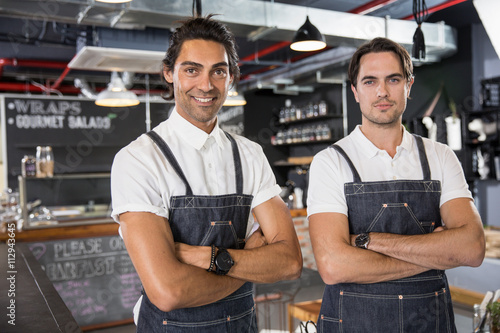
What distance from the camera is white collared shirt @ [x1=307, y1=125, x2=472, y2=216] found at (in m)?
1.72

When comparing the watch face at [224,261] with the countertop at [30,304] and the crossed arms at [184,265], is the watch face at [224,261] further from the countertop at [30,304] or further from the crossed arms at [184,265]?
the countertop at [30,304]

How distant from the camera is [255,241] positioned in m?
1.57

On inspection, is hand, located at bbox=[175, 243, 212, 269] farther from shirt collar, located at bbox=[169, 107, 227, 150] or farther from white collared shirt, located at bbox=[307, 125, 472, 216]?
white collared shirt, located at bbox=[307, 125, 472, 216]

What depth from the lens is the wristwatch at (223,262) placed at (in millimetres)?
1391

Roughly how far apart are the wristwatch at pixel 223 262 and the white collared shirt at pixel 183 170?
20cm

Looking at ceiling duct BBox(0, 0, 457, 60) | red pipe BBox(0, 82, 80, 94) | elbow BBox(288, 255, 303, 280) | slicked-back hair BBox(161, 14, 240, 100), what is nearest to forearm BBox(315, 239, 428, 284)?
elbow BBox(288, 255, 303, 280)

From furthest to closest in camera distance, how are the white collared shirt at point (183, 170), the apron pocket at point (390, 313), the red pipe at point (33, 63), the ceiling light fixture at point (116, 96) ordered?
the red pipe at point (33, 63) < the ceiling light fixture at point (116, 96) < the apron pocket at point (390, 313) < the white collared shirt at point (183, 170)

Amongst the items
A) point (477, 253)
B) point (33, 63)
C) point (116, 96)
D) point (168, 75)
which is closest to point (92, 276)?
point (116, 96)

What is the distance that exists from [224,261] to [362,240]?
19.7 inches

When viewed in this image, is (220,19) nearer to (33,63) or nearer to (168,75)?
(168,75)

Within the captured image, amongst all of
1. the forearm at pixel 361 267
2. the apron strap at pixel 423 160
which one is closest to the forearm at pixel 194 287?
the forearm at pixel 361 267

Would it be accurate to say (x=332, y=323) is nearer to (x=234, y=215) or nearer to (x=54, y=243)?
(x=234, y=215)

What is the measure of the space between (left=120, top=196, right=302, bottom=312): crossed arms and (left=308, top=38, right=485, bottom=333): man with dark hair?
0.22 meters

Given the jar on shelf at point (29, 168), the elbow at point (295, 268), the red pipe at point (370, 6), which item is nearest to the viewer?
the elbow at point (295, 268)
